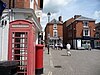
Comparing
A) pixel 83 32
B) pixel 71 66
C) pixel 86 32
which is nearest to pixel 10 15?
pixel 71 66

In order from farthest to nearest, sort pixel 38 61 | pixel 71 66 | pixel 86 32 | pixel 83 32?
1. pixel 86 32
2. pixel 83 32
3. pixel 71 66
4. pixel 38 61

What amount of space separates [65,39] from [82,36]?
18562 millimetres

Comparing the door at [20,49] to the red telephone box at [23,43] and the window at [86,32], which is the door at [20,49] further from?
the window at [86,32]

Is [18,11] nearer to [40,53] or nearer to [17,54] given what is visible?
A: [40,53]

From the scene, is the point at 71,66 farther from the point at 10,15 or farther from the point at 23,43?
the point at 23,43

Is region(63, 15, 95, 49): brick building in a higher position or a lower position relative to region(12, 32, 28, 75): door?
higher

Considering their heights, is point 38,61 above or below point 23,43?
below

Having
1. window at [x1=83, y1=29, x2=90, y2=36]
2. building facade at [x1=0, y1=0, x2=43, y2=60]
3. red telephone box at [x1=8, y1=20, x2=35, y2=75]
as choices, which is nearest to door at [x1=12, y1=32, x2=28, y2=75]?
red telephone box at [x1=8, y1=20, x2=35, y2=75]

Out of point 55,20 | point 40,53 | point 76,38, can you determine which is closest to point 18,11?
point 40,53

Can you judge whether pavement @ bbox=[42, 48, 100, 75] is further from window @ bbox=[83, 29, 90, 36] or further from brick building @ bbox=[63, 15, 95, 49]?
window @ bbox=[83, 29, 90, 36]

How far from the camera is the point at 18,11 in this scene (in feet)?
40.5

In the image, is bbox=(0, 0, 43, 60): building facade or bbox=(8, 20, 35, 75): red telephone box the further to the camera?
bbox=(0, 0, 43, 60): building facade

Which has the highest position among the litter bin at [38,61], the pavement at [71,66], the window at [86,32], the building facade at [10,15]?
the window at [86,32]

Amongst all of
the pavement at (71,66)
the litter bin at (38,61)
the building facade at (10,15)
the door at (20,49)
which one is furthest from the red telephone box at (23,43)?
the pavement at (71,66)
